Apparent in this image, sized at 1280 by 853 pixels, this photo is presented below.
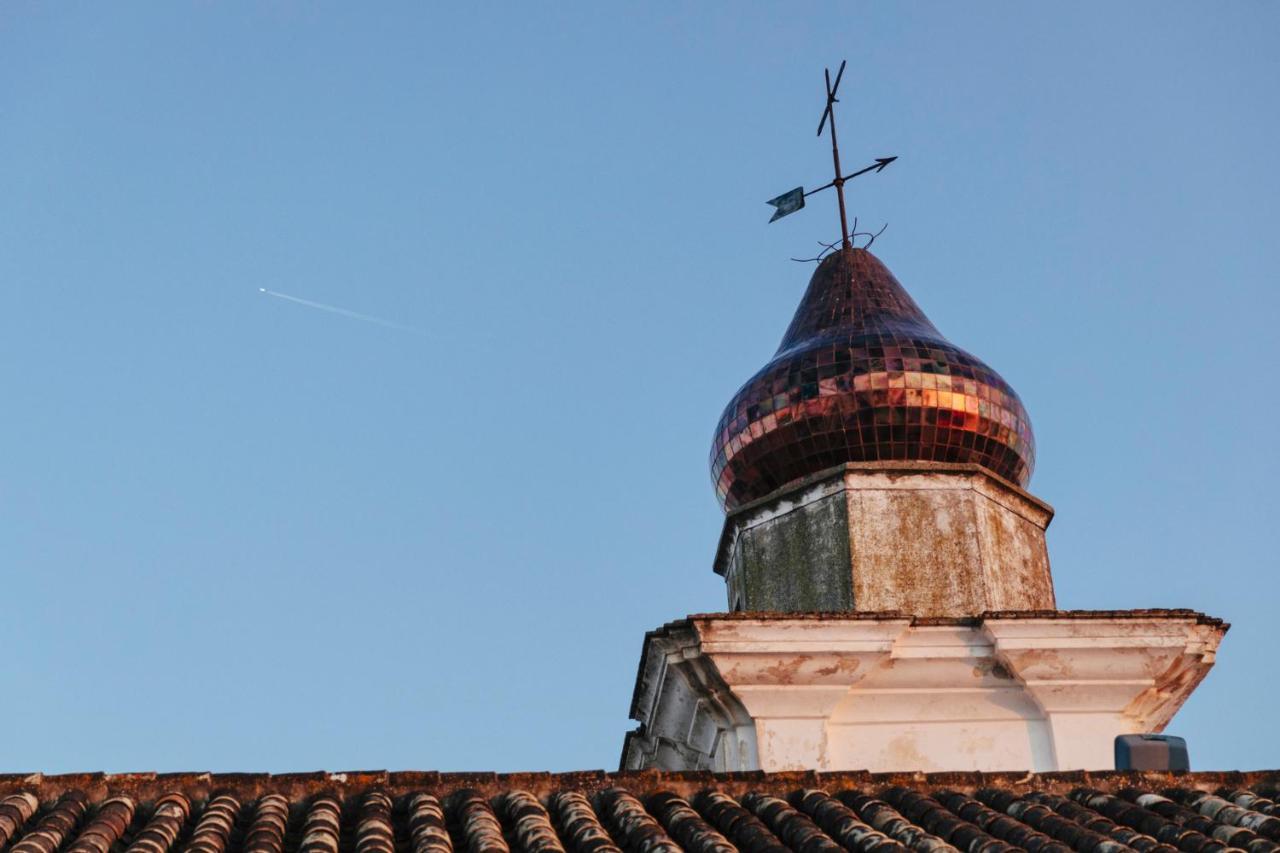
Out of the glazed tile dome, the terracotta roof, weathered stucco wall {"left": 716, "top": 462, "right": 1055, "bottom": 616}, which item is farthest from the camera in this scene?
the glazed tile dome

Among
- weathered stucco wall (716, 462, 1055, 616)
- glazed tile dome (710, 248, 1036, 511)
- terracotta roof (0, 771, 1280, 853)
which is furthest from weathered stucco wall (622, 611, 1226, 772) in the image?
terracotta roof (0, 771, 1280, 853)

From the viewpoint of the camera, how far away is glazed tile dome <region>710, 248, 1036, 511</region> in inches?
651

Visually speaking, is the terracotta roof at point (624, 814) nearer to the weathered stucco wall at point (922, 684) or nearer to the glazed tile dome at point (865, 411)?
the weathered stucco wall at point (922, 684)

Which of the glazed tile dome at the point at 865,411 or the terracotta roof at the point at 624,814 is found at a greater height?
the glazed tile dome at the point at 865,411

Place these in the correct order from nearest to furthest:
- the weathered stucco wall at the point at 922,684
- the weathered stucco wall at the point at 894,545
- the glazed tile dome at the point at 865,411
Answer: the weathered stucco wall at the point at 922,684, the weathered stucco wall at the point at 894,545, the glazed tile dome at the point at 865,411

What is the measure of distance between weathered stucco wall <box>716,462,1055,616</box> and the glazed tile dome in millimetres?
387

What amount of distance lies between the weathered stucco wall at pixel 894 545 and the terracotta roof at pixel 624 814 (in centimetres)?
565

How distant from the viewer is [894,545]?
15703mm

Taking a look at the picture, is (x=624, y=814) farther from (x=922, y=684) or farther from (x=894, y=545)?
(x=894, y=545)

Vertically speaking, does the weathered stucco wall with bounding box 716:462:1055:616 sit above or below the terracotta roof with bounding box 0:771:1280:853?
above

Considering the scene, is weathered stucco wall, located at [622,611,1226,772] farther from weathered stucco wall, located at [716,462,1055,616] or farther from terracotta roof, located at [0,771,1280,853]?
terracotta roof, located at [0,771,1280,853]

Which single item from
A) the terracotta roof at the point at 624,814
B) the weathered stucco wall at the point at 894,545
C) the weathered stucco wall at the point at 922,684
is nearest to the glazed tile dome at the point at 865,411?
the weathered stucco wall at the point at 894,545

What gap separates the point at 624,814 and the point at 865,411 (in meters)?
8.19

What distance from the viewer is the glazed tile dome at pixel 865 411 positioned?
16531mm
